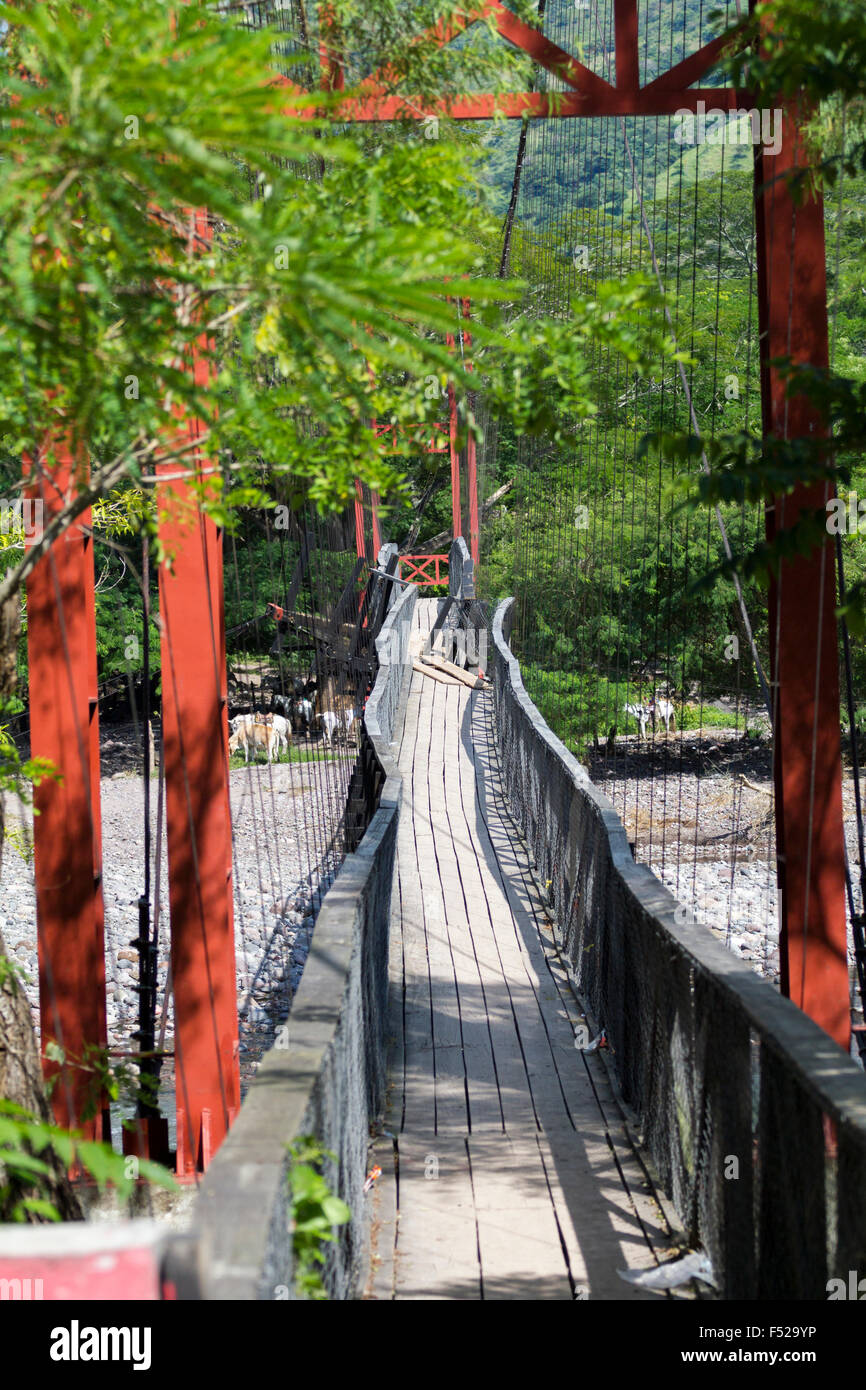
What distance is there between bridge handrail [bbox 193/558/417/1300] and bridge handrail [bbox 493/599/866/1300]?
0.81 meters

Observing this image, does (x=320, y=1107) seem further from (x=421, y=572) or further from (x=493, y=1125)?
(x=421, y=572)

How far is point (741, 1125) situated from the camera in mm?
2461

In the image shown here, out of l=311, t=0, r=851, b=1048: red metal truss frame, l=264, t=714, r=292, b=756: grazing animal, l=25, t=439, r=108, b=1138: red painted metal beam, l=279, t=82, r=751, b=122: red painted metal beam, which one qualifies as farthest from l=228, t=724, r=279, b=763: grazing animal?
l=311, t=0, r=851, b=1048: red metal truss frame

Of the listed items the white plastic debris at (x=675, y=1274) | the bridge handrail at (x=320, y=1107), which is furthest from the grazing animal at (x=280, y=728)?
the white plastic debris at (x=675, y=1274)

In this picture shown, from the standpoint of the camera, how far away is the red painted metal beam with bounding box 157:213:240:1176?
181 inches

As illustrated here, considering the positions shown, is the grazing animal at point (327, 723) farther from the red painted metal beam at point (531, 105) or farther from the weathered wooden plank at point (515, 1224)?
the weathered wooden plank at point (515, 1224)

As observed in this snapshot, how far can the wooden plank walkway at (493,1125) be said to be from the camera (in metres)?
3.01

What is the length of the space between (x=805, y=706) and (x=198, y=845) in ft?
7.62

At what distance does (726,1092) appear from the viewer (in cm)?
259

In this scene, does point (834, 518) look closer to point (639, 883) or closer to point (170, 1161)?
point (639, 883)

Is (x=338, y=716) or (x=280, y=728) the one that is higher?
(x=338, y=716)

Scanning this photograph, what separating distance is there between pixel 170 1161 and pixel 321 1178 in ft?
9.73

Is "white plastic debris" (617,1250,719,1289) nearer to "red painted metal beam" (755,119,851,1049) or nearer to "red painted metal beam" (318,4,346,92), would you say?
"red painted metal beam" (755,119,851,1049)

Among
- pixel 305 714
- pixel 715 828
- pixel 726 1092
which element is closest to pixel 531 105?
pixel 726 1092
